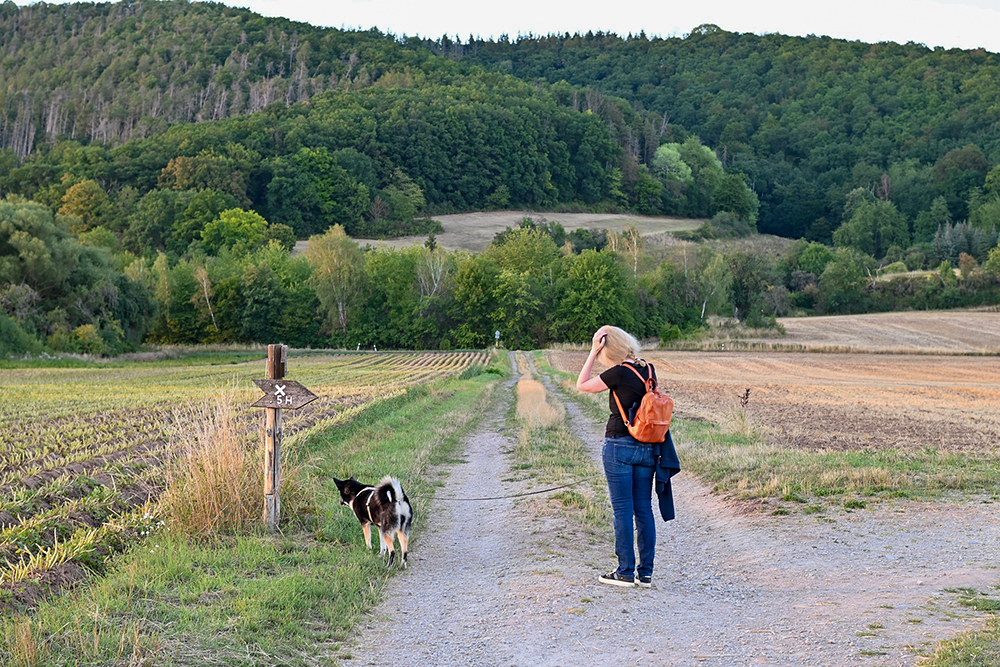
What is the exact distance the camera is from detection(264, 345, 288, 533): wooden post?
32.7 feet

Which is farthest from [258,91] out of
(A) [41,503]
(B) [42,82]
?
(A) [41,503]

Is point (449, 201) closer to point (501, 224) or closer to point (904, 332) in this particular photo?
point (501, 224)

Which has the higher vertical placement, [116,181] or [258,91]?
[258,91]


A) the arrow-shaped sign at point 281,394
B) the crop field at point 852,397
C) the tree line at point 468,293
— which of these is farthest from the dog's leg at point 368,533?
the tree line at point 468,293

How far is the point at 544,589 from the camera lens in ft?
26.3

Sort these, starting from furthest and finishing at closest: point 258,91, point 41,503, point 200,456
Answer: point 258,91 < point 41,503 < point 200,456

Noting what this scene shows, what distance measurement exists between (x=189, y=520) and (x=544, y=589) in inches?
164

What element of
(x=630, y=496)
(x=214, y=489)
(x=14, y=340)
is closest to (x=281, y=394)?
(x=214, y=489)

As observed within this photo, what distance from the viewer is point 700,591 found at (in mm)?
8094

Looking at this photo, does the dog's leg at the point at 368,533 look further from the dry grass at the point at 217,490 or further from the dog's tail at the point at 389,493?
the dry grass at the point at 217,490

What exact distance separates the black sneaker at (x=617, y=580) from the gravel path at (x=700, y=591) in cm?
11

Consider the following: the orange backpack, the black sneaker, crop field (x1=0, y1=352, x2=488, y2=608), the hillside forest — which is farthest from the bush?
the orange backpack

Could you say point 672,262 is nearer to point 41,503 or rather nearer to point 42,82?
point 41,503

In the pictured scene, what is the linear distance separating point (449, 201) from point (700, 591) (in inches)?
5626
